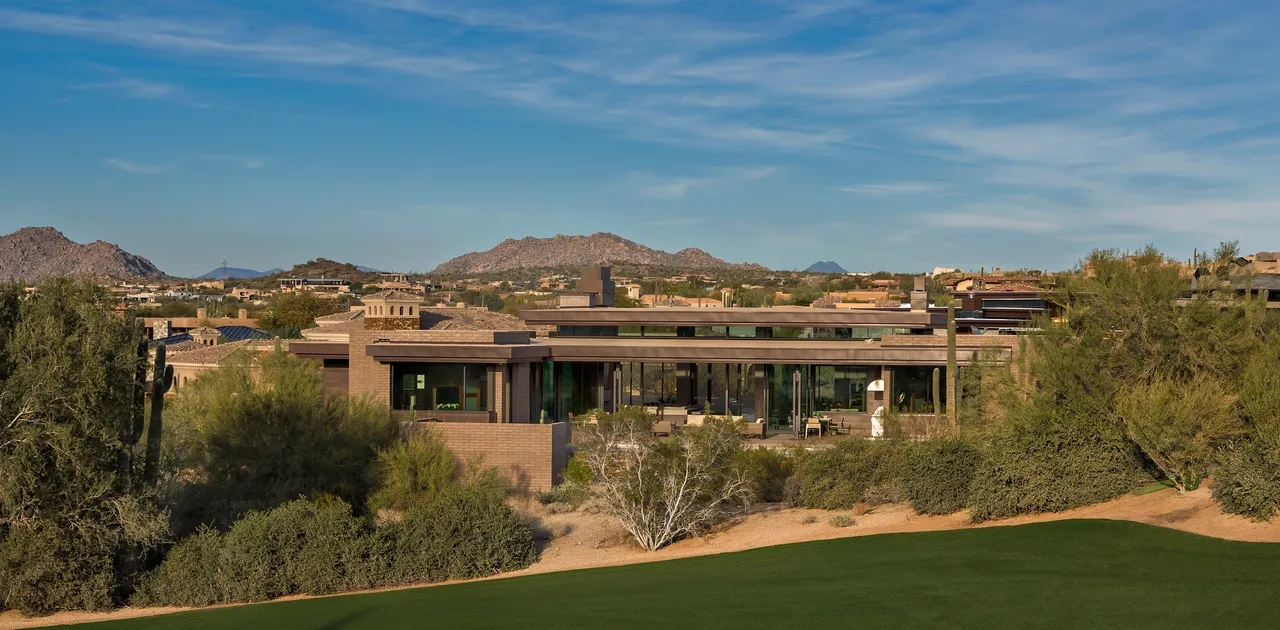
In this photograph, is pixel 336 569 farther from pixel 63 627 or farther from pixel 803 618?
pixel 803 618

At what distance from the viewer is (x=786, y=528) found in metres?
28.5

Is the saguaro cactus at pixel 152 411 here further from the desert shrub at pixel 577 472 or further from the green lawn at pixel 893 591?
the desert shrub at pixel 577 472

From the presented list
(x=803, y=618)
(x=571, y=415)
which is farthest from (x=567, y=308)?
(x=803, y=618)

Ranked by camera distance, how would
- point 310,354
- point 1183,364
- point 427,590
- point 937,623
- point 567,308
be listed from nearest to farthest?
point 937,623
point 427,590
point 1183,364
point 310,354
point 567,308

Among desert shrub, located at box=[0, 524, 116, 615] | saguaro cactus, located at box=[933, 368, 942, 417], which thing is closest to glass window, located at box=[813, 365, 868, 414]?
saguaro cactus, located at box=[933, 368, 942, 417]

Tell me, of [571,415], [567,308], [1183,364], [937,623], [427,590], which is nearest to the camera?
[937,623]

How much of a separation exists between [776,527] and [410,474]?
938 cm

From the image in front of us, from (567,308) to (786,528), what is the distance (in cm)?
2661

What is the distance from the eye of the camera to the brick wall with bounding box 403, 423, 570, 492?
34.1 meters

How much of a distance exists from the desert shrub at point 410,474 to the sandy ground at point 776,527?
7.24 ft

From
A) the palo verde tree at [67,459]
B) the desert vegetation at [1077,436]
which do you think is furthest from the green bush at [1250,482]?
the palo verde tree at [67,459]

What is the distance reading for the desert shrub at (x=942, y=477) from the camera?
27.2 metres

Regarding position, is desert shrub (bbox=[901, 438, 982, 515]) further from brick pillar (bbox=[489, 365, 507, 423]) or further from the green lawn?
brick pillar (bbox=[489, 365, 507, 423])

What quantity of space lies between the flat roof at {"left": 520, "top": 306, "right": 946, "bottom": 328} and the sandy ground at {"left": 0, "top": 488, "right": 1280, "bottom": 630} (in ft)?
60.4
